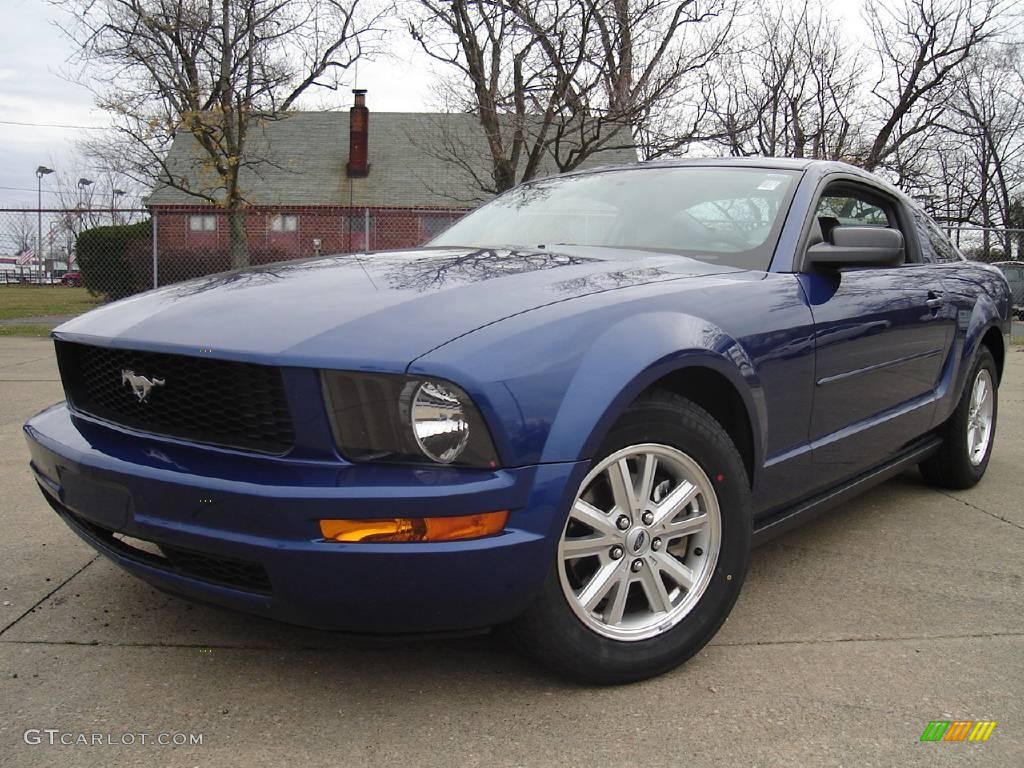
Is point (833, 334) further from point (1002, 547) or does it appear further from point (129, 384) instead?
point (129, 384)

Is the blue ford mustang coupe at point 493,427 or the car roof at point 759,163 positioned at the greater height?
the car roof at point 759,163

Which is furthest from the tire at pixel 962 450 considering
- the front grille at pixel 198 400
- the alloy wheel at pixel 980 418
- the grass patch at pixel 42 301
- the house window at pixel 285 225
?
the house window at pixel 285 225

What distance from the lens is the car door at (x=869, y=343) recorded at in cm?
281

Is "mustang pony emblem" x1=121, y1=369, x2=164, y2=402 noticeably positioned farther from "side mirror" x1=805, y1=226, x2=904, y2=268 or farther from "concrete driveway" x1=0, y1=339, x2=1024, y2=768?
"side mirror" x1=805, y1=226, x2=904, y2=268

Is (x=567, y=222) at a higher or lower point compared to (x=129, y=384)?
higher

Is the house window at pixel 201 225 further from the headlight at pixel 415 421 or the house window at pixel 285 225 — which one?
the headlight at pixel 415 421

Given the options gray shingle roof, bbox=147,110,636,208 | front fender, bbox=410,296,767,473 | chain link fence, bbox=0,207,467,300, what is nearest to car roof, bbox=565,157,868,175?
front fender, bbox=410,296,767,473

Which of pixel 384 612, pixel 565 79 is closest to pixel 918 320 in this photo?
pixel 384 612

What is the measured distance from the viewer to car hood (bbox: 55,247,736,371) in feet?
6.17

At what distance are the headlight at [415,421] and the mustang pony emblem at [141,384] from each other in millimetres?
552

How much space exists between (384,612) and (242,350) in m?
0.64

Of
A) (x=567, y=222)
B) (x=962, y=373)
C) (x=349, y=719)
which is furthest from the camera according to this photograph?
(x=962, y=373)

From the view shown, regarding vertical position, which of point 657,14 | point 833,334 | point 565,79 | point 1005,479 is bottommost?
point 1005,479

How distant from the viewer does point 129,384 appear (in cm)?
217
